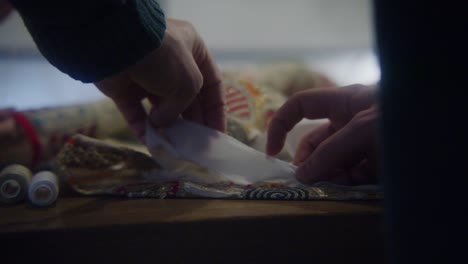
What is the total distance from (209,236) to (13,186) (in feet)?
0.71

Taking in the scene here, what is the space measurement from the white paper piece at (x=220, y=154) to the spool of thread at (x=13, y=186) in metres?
0.15

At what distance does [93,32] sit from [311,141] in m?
0.28

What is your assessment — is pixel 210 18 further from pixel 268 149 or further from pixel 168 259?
pixel 168 259

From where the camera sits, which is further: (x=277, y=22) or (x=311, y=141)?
(x=277, y=22)

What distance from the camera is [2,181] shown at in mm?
373

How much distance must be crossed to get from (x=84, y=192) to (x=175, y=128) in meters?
0.13

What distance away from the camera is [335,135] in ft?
1.24

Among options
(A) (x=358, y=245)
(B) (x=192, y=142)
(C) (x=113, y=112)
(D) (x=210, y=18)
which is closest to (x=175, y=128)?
(B) (x=192, y=142)

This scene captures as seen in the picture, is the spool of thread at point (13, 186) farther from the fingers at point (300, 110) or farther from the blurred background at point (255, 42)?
the blurred background at point (255, 42)

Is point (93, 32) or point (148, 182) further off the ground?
point (93, 32)

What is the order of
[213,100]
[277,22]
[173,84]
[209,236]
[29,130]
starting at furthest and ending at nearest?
[277,22]
[29,130]
[213,100]
[173,84]
[209,236]

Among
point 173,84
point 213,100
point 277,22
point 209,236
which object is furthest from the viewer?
point 277,22

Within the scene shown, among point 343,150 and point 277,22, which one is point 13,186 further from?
point 277,22

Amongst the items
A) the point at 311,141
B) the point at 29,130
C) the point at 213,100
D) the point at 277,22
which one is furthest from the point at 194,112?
the point at 277,22
